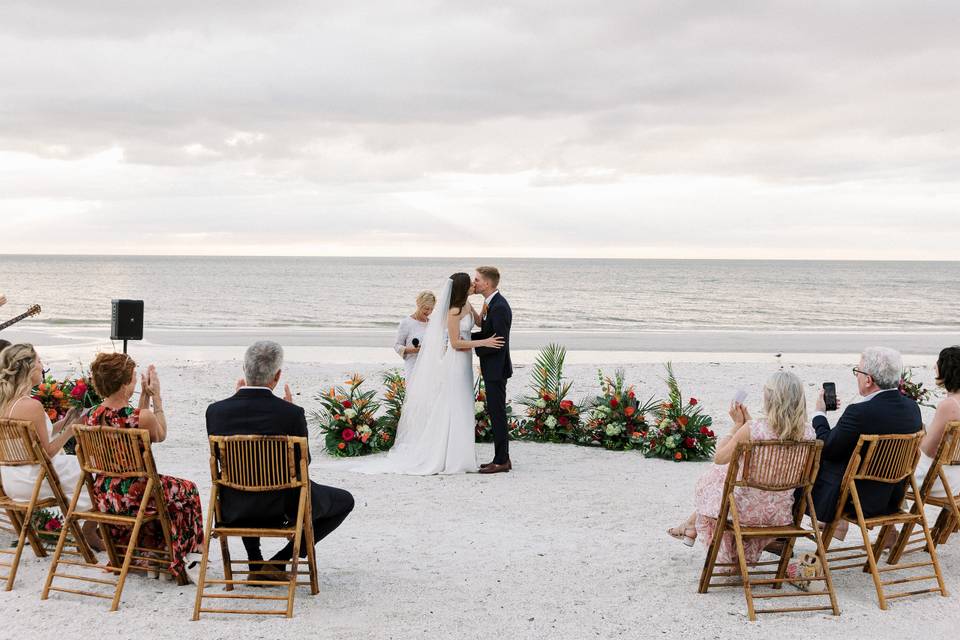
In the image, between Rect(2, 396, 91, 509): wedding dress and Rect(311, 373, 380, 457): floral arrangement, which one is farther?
Rect(311, 373, 380, 457): floral arrangement

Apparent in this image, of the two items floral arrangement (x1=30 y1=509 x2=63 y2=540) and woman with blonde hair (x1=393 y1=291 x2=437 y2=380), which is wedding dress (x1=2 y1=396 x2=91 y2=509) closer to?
floral arrangement (x1=30 y1=509 x2=63 y2=540)

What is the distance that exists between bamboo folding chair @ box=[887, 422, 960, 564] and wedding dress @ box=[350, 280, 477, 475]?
4.00 meters

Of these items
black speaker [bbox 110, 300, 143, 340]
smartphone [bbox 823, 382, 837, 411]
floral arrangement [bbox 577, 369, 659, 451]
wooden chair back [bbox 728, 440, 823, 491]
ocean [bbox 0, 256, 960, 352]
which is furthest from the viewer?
ocean [bbox 0, 256, 960, 352]

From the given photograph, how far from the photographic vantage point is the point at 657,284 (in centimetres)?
7825

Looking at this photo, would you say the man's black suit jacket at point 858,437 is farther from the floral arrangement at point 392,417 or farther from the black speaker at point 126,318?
the black speaker at point 126,318

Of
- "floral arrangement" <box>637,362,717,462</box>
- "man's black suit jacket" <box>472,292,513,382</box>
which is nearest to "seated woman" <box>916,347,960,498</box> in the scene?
"floral arrangement" <box>637,362,717,462</box>

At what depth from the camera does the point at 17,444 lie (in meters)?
4.83

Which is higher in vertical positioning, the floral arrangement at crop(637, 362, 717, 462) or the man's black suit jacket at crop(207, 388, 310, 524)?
the man's black suit jacket at crop(207, 388, 310, 524)

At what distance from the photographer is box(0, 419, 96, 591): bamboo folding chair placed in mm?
4727

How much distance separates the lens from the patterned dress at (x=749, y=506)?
4738mm

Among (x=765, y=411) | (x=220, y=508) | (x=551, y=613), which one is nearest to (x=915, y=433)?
(x=765, y=411)

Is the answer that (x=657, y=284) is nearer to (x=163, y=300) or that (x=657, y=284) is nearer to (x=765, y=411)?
(x=163, y=300)

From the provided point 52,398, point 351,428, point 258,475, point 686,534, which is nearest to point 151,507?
point 258,475

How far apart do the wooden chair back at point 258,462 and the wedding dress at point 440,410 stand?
153 inches
